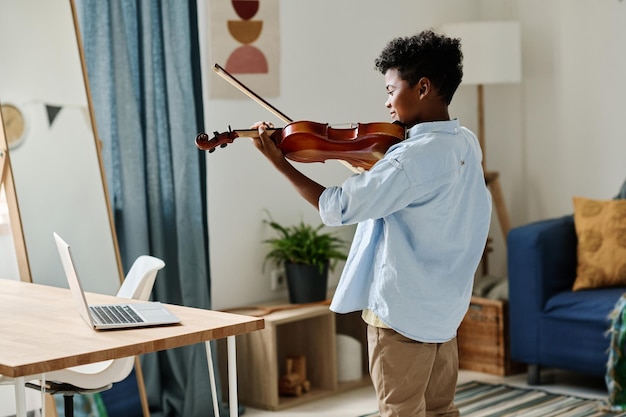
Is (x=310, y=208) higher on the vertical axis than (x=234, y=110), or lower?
lower

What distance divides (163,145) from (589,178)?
2.24 meters

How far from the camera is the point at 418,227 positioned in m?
2.25

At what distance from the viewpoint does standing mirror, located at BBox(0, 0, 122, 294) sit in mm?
3291

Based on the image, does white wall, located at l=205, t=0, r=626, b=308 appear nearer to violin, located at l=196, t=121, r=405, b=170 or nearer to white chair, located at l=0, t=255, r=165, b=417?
white chair, located at l=0, t=255, r=165, b=417

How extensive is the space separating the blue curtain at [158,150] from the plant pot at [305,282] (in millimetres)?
436

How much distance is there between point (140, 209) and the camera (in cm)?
383

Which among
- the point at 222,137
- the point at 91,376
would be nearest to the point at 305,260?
the point at 91,376

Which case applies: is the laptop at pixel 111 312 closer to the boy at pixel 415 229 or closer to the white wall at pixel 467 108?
the boy at pixel 415 229

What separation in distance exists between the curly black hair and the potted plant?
80.9 inches

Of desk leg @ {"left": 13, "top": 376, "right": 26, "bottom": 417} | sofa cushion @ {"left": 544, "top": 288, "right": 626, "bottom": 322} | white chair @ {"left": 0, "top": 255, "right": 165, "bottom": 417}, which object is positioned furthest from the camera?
sofa cushion @ {"left": 544, "top": 288, "right": 626, "bottom": 322}

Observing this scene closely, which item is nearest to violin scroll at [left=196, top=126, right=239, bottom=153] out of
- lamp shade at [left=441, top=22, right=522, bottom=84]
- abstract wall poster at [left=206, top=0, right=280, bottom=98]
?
abstract wall poster at [left=206, top=0, right=280, bottom=98]

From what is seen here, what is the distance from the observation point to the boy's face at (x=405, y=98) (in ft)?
7.52

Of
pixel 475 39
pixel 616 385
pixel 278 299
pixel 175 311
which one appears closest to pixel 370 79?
pixel 475 39

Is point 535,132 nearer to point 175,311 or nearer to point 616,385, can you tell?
point 616,385
